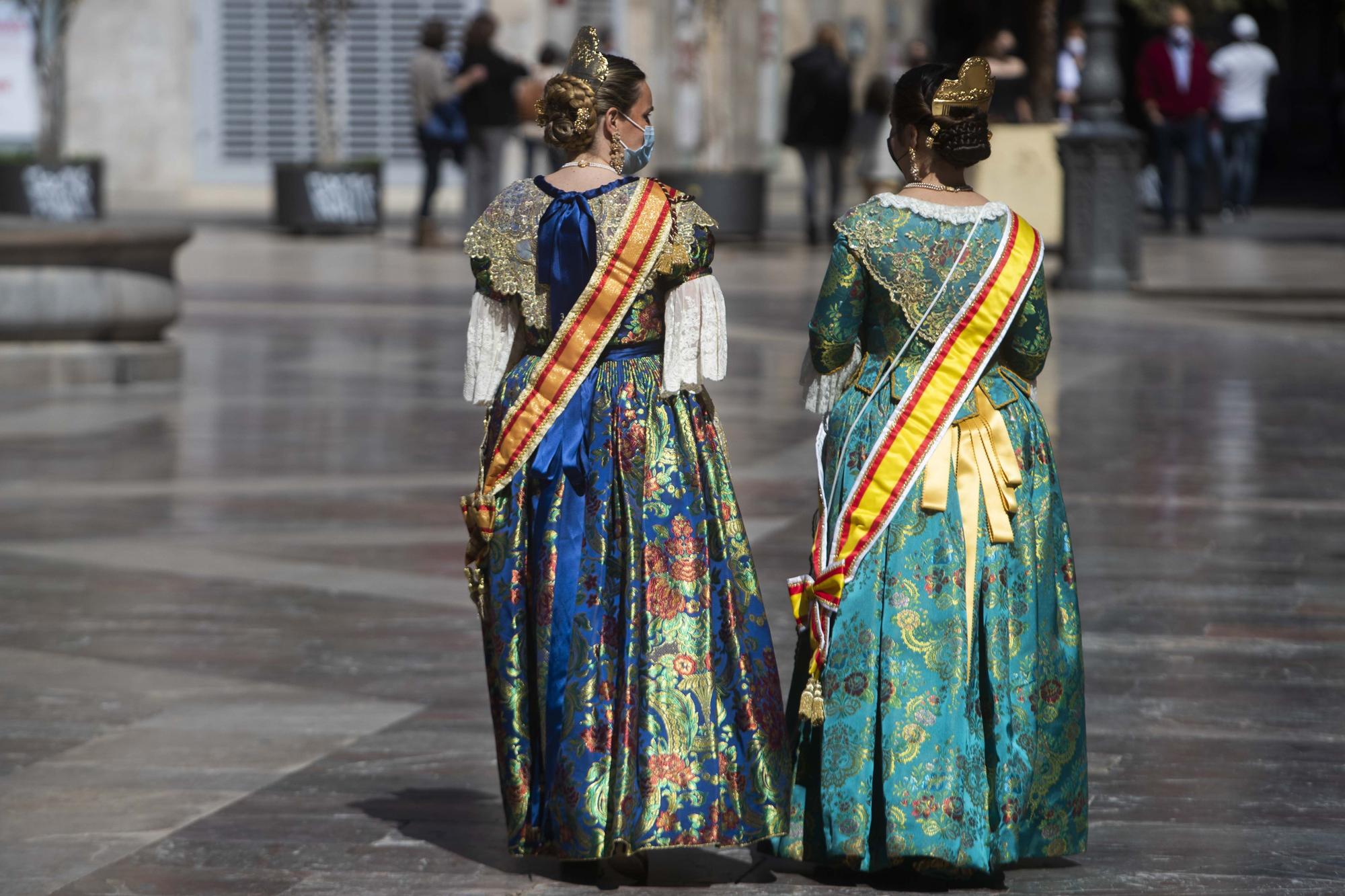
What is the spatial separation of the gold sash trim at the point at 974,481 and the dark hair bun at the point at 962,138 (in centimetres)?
50

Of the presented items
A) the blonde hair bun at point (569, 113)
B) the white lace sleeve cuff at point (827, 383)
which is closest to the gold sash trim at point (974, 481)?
the white lace sleeve cuff at point (827, 383)

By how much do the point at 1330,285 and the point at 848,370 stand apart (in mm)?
14588

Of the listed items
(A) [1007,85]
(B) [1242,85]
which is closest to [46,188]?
(A) [1007,85]

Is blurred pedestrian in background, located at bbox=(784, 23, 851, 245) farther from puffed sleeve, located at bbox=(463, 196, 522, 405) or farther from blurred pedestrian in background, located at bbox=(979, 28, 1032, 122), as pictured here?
puffed sleeve, located at bbox=(463, 196, 522, 405)

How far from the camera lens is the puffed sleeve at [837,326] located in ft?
15.1

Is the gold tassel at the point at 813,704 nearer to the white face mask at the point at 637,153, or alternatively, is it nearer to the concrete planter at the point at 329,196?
the white face mask at the point at 637,153

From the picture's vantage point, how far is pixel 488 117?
22.6 m

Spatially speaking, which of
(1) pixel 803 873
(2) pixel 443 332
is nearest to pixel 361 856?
(1) pixel 803 873

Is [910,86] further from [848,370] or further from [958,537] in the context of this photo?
[958,537]

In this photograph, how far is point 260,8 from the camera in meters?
31.5

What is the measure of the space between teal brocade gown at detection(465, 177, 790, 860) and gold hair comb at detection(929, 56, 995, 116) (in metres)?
0.52

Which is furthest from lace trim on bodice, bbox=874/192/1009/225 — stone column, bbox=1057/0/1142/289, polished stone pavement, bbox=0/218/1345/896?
stone column, bbox=1057/0/1142/289

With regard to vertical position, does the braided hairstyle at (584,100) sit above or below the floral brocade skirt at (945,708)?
above

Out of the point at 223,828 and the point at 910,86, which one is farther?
the point at 223,828
